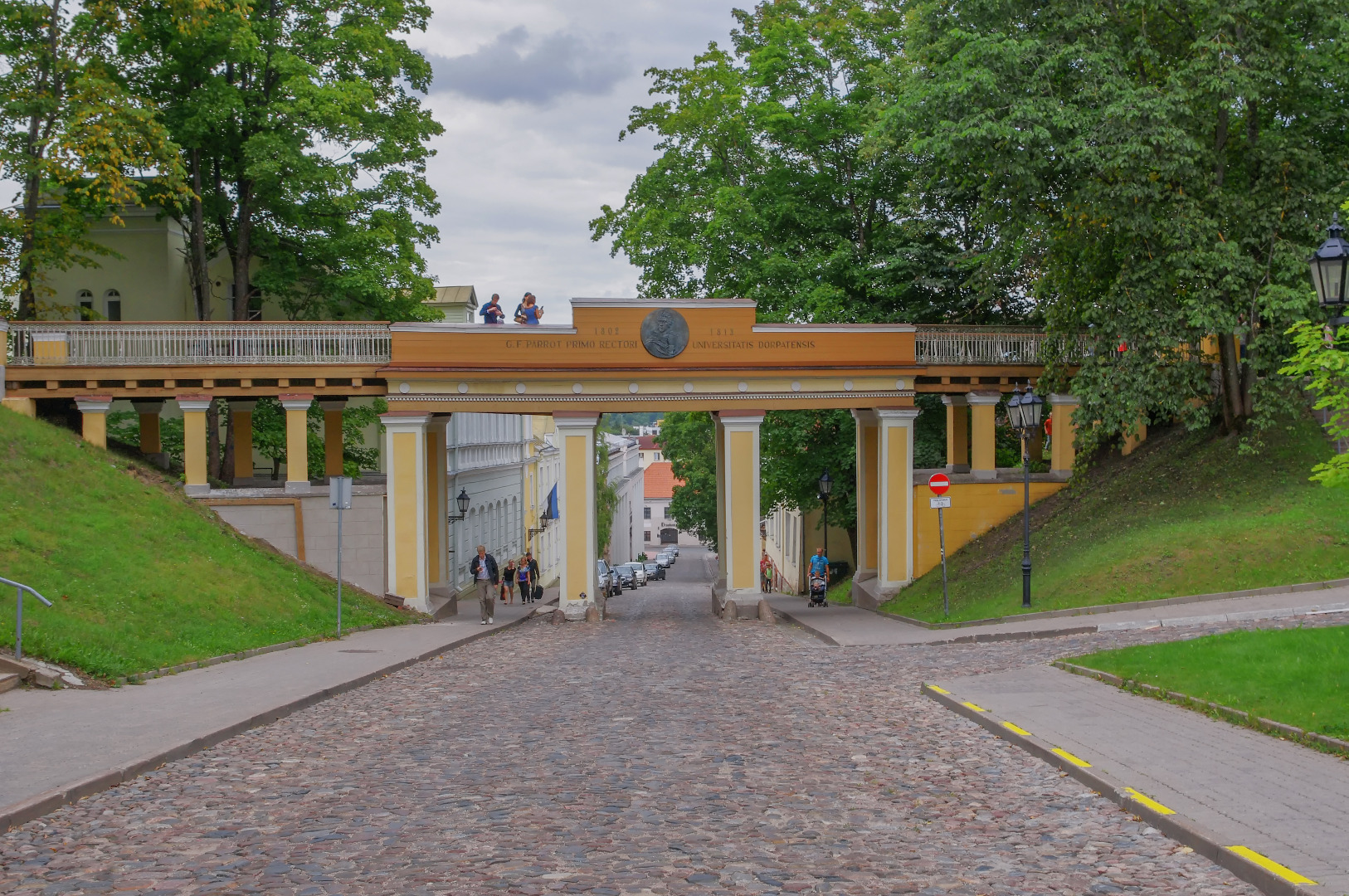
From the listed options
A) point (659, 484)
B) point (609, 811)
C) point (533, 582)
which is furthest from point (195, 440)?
point (659, 484)

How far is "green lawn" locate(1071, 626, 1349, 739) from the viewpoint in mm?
9820

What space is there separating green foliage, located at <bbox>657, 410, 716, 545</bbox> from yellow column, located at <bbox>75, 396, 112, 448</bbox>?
28171mm

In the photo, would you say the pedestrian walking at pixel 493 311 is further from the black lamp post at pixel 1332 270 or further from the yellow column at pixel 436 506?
the black lamp post at pixel 1332 270

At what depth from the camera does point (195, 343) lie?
28.8 meters

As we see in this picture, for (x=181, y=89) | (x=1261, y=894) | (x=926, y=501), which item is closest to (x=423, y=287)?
(x=181, y=89)

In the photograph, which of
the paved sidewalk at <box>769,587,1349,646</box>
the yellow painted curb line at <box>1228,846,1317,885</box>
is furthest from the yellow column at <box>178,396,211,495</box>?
the yellow painted curb line at <box>1228,846,1317,885</box>

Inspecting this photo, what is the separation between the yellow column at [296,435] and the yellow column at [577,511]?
6124 mm

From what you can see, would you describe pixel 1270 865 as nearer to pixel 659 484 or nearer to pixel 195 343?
pixel 195 343

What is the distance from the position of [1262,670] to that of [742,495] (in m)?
19.2

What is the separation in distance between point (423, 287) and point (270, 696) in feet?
73.3

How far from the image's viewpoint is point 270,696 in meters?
13.1

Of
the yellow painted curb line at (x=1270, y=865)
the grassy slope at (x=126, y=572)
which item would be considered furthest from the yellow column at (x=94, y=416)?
the yellow painted curb line at (x=1270, y=865)

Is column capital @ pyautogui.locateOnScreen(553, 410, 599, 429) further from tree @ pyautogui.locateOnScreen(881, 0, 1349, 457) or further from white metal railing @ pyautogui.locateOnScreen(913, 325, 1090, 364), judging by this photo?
tree @ pyautogui.locateOnScreen(881, 0, 1349, 457)

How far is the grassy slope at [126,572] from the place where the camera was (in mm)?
14789
